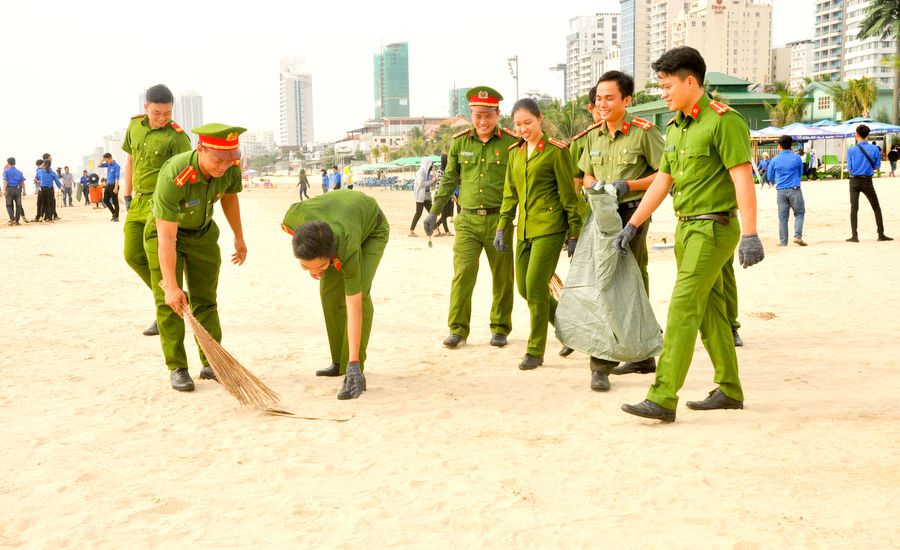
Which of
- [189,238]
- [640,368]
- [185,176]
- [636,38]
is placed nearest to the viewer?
[185,176]

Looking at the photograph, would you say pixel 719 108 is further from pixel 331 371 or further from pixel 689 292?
pixel 331 371

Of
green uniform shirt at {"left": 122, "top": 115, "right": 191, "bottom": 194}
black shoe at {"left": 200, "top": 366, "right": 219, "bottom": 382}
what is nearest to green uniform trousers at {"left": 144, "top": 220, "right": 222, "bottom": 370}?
black shoe at {"left": 200, "top": 366, "right": 219, "bottom": 382}

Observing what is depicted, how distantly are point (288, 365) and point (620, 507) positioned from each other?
3.54 m

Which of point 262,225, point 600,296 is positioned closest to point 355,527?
point 600,296

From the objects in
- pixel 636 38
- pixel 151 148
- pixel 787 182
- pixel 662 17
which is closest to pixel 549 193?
pixel 151 148

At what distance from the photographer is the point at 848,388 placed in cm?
561

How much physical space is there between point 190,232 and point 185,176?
0.50m

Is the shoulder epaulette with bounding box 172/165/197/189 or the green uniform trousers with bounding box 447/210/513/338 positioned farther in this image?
the green uniform trousers with bounding box 447/210/513/338

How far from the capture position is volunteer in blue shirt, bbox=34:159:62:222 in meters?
22.9

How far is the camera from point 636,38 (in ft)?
615

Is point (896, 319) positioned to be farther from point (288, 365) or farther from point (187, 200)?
point (187, 200)

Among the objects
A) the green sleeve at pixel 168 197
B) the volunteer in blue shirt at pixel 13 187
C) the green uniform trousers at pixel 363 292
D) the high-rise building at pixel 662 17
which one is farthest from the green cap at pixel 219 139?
the high-rise building at pixel 662 17

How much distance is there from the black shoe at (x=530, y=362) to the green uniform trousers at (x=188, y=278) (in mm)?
2250

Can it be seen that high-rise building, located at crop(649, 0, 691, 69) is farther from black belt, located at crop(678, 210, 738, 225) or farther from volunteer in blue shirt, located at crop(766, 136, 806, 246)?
black belt, located at crop(678, 210, 738, 225)
